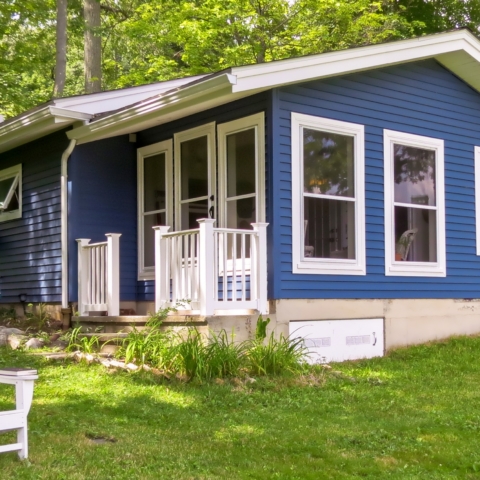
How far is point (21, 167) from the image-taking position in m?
11.7

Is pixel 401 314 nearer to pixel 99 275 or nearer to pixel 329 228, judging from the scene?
pixel 329 228

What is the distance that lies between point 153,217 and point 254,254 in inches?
106

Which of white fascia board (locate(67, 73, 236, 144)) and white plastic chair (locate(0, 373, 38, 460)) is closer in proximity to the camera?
white plastic chair (locate(0, 373, 38, 460))

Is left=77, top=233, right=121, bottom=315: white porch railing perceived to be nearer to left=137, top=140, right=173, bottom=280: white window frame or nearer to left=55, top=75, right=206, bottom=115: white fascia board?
left=137, top=140, right=173, bottom=280: white window frame

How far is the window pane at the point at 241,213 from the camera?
9.05 metres

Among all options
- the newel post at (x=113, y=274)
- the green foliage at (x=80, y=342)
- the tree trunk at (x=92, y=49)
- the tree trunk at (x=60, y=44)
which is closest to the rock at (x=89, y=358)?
the green foliage at (x=80, y=342)

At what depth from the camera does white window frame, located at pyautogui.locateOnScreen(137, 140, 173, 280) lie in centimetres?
1022

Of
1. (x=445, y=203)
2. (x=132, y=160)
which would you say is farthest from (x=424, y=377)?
(x=132, y=160)

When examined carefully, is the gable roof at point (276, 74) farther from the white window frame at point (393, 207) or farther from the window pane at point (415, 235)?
the window pane at point (415, 235)

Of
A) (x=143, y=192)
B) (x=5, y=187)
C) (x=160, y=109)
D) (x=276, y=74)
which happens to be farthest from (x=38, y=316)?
(x=276, y=74)

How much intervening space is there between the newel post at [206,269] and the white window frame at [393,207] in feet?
9.44

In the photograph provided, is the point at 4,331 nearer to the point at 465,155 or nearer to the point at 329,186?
the point at 329,186

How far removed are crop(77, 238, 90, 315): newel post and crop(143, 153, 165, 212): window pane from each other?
1.18m

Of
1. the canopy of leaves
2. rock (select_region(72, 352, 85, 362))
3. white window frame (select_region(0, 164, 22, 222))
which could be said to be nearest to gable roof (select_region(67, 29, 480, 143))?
white window frame (select_region(0, 164, 22, 222))
